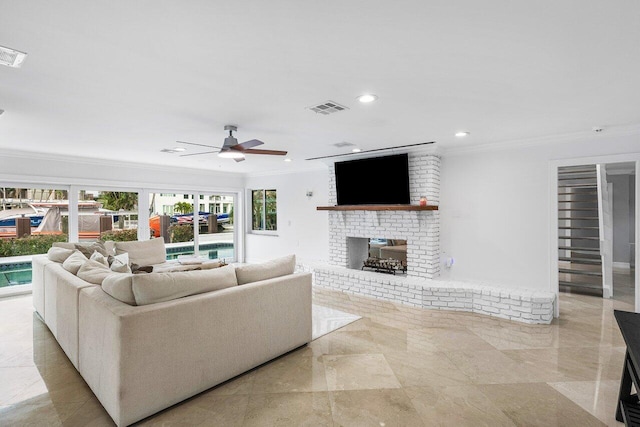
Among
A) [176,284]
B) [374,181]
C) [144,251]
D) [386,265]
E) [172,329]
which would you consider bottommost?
[386,265]

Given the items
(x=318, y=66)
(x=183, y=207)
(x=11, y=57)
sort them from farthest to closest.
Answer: (x=183, y=207) → (x=318, y=66) → (x=11, y=57)

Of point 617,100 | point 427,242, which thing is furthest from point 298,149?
point 617,100

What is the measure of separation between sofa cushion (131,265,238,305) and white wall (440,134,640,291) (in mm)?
3819

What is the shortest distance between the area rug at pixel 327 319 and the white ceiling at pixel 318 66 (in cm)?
239

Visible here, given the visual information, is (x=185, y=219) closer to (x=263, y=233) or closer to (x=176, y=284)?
(x=263, y=233)

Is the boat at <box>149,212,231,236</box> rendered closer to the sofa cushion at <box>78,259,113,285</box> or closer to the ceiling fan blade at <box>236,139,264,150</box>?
the sofa cushion at <box>78,259,113,285</box>

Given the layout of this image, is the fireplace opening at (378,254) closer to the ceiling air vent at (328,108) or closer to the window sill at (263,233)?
the window sill at (263,233)

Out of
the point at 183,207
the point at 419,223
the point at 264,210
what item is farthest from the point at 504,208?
the point at 183,207

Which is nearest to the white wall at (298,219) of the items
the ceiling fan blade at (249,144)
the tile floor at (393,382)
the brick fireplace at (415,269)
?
the brick fireplace at (415,269)

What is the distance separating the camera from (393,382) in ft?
8.91

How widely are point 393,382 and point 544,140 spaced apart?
384 centimetres

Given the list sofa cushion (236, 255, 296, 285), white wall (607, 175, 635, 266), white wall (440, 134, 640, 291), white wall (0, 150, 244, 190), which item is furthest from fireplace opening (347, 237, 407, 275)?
white wall (607, 175, 635, 266)

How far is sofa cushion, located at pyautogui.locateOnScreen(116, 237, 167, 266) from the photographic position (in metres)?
5.70

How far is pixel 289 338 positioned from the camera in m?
3.21
